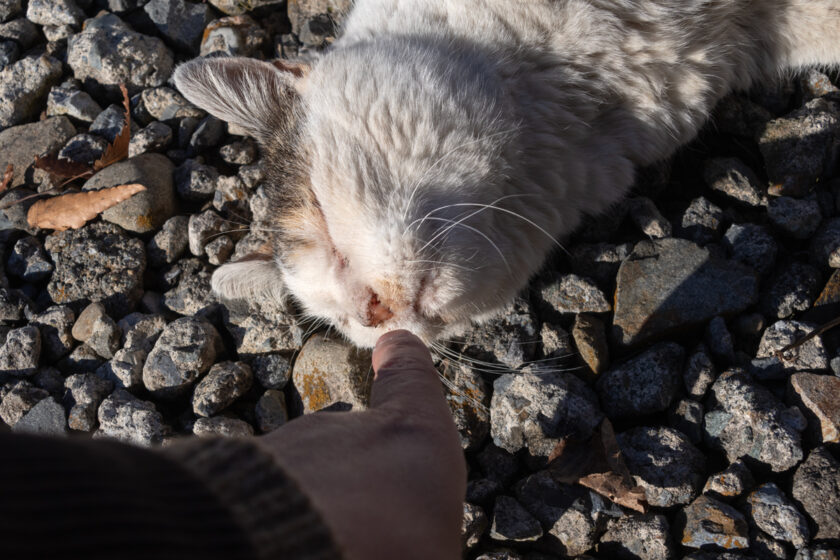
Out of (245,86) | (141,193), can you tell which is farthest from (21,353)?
(245,86)

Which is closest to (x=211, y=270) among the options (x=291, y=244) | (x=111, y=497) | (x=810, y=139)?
(x=291, y=244)

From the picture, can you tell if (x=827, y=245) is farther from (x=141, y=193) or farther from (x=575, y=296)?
(x=141, y=193)

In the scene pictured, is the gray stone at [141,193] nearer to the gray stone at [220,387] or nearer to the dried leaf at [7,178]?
the dried leaf at [7,178]

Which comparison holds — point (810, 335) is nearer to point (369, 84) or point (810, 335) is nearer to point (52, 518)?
point (369, 84)

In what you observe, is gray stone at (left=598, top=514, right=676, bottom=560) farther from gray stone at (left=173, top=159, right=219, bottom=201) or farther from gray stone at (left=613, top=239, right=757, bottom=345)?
gray stone at (left=173, top=159, right=219, bottom=201)

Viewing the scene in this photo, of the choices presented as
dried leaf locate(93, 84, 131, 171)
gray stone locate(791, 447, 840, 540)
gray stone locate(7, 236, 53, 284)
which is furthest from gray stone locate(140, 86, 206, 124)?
gray stone locate(791, 447, 840, 540)

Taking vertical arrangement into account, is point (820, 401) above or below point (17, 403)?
above

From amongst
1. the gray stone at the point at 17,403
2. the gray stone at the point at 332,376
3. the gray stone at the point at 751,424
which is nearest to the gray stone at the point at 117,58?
the gray stone at the point at 17,403

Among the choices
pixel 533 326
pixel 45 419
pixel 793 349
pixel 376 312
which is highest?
pixel 376 312
